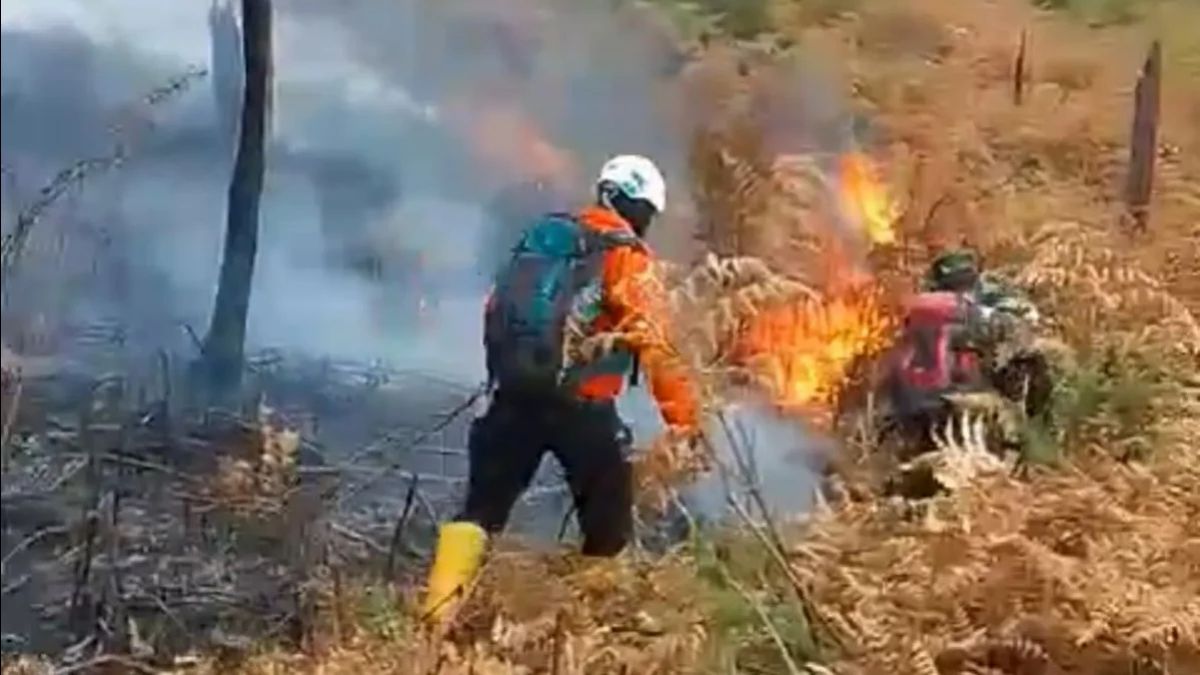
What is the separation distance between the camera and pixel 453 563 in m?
1.47

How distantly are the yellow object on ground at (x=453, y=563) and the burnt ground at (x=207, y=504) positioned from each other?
11 mm

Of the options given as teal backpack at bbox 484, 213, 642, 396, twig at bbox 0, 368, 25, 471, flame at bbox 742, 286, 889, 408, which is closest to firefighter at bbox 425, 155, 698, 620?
teal backpack at bbox 484, 213, 642, 396

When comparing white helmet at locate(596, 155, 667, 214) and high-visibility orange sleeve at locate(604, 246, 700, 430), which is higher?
white helmet at locate(596, 155, 667, 214)

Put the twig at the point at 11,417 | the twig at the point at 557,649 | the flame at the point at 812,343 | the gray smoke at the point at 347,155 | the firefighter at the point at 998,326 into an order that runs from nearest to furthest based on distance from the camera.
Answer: the twig at the point at 11,417
the gray smoke at the point at 347,155
the twig at the point at 557,649
the flame at the point at 812,343
the firefighter at the point at 998,326

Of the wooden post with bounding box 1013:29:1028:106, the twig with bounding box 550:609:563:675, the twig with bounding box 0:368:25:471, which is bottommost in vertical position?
the twig with bounding box 550:609:563:675

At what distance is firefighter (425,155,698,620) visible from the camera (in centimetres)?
146

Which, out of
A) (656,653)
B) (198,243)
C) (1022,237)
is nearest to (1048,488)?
(1022,237)

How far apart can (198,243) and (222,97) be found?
0.32 feet

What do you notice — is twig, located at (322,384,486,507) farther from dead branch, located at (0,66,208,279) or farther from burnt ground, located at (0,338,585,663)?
dead branch, located at (0,66,208,279)

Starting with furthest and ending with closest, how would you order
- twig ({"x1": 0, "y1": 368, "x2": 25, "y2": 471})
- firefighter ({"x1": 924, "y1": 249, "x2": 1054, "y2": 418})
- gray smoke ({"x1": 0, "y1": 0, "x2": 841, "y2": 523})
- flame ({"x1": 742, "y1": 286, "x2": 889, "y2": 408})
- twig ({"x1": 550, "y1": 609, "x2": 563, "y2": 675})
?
firefighter ({"x1": 924, "y1": 249, "x2": 1054, "y2": 418}), flame ({"x1": 742, "y1": 286, "x2": 889, "y2": 408}), twig ({"x1": 550, "y1": 609, "x2": 563, "y2": 675}), gray smoke ({"x1": 0, "y1": 0, "x2": 841, "y2": 523}), twig ({"x1": 0, "y1": 368, "x2": 25, "y2": 471})

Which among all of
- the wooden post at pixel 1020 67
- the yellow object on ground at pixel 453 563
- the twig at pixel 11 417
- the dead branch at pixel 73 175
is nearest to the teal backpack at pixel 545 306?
the yellow object on ground at pixel 453 563

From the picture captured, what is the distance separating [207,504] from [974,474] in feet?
1.95

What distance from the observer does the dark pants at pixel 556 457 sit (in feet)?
4.85

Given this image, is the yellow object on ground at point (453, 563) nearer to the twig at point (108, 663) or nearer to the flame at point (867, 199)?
the twig at point (108, 663)
